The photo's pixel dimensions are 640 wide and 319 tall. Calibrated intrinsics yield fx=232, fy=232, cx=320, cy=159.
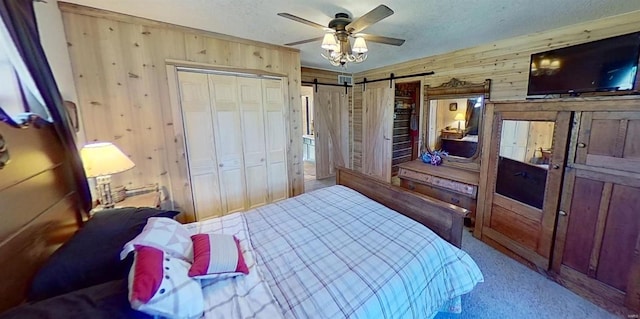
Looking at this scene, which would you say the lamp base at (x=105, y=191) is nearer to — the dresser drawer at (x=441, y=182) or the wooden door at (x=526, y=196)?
the dresser drawer at (x=441, y=182)

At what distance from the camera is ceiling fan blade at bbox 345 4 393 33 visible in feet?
5.01

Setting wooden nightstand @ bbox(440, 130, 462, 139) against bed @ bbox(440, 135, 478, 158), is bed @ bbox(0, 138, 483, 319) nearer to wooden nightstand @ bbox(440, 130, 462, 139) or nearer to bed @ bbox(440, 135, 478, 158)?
bed @ bbox(440, 135, 478, 158)

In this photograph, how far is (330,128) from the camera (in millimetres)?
5129

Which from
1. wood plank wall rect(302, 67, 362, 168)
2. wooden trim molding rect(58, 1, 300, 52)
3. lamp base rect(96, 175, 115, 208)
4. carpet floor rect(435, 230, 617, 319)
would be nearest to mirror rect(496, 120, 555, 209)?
carpet floor rect(435, 230, 617, 319)

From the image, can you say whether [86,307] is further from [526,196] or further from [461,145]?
[461,145]

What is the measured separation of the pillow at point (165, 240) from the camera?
111cm

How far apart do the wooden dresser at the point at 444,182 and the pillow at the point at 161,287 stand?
2.97 meters

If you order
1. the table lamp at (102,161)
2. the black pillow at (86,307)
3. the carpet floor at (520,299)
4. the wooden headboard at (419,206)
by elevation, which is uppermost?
the table lamp at (102,161)

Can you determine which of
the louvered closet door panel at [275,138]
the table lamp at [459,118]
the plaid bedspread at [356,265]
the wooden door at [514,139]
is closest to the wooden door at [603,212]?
the wooden door at [514,139]

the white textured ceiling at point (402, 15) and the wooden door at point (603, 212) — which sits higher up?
the white textured ceiling at point (402, 15)

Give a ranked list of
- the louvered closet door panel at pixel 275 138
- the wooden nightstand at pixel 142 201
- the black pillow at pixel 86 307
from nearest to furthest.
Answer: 1. the black pillow at pixel 86 307
2. the wooden nightstand at pixel 142 201
3. the louvered closet door panel at pixel 275 138

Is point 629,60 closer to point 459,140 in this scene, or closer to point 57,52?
point 459,140

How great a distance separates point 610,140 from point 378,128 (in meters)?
3.18

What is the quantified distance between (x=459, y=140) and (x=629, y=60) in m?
1.74
